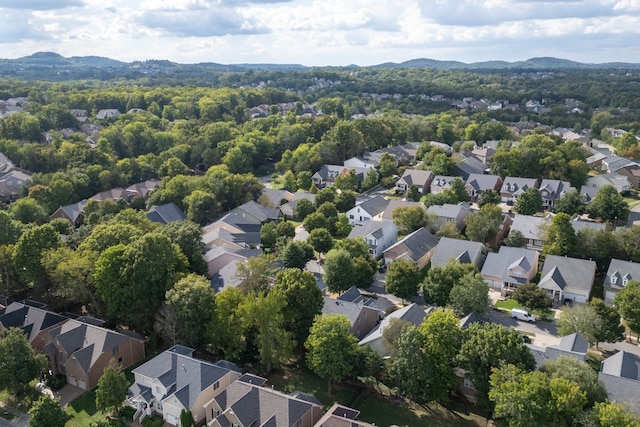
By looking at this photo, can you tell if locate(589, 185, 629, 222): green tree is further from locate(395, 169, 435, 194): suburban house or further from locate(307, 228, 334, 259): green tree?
locate(307, 228, 334, 259): green tree

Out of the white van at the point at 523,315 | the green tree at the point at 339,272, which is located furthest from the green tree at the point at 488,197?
the green tree at the point at 339,272

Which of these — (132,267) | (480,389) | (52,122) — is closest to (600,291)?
(480,389)

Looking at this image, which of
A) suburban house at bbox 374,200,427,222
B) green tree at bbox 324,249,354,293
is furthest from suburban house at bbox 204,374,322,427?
suburban house at bbox 374,200,427,222

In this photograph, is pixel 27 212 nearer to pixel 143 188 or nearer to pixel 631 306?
pixel 143 188

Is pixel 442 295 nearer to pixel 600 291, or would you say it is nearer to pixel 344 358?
pixel 344 358

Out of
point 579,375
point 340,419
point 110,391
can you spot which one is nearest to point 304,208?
point 110,391

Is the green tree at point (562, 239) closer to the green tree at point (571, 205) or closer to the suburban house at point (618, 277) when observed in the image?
the suburban house at point (618, 277)
